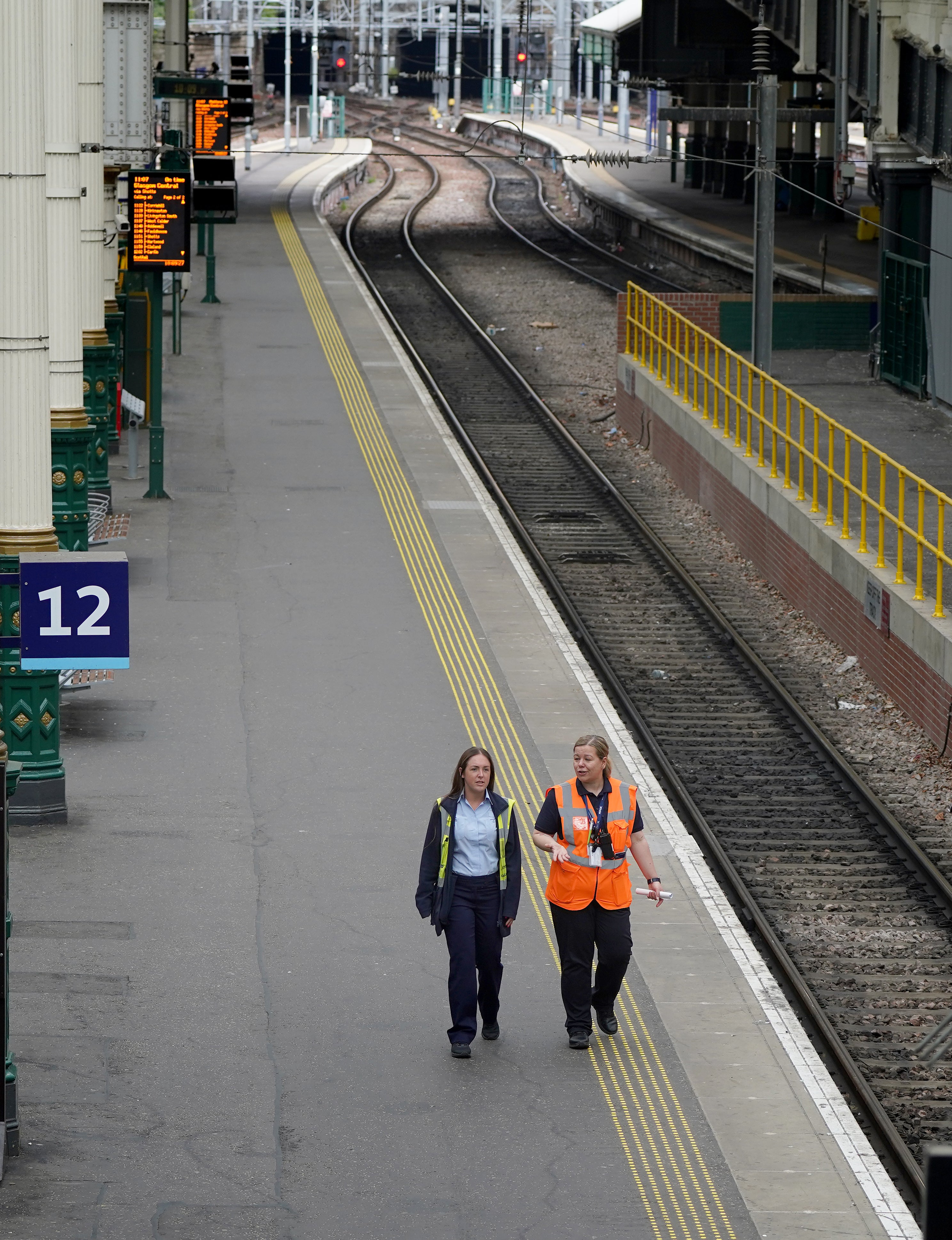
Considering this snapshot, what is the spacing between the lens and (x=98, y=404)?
21828 mm

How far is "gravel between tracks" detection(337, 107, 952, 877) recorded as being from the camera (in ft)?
48.6

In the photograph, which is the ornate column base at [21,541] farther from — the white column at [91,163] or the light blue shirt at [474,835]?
the white column at [91,163]

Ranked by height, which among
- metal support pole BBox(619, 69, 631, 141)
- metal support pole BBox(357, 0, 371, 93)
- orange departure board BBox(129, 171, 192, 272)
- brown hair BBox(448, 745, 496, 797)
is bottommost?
brown hair BBox(448, 745, 496, 797)

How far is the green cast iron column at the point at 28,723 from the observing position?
39.6ft

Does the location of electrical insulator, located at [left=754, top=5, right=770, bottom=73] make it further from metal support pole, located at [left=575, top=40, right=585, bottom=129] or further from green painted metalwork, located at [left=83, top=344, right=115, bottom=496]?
metal support pole, located at [left=575, top=40, right=585, bottom=129]

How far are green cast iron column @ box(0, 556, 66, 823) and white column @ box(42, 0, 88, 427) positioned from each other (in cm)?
454

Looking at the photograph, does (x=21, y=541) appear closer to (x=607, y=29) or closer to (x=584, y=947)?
(x=584, y=947)

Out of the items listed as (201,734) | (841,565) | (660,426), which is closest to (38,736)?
(201,734)

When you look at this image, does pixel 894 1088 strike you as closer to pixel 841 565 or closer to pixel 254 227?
pixel 841 565

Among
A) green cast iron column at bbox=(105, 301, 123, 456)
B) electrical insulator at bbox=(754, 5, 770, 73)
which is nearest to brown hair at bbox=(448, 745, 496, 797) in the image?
green cast iron column at bbox=(105, 301, 123, 456)

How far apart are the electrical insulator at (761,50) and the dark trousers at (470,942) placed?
709 inches

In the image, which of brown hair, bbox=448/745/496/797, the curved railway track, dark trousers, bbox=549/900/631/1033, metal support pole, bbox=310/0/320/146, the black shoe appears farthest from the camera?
metal support pole, bbox=310/0/320/146

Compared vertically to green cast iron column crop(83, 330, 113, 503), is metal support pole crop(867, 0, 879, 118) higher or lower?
higher

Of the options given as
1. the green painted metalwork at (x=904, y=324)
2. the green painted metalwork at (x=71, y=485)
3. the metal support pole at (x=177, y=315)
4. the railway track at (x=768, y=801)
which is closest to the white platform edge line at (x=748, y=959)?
the railway track at (x=768, y=801)
